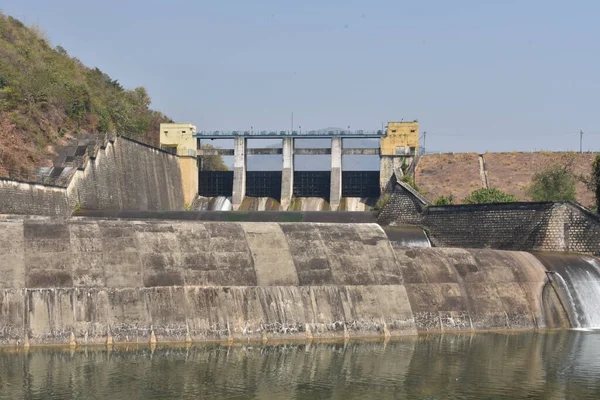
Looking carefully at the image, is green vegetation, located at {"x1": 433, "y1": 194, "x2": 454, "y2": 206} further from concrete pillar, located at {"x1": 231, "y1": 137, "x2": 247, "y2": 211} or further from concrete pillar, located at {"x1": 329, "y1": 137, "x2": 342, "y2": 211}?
concrete pillar, located at {"x1": 231, "y1": 137, "x2": 247, "y2": 211}

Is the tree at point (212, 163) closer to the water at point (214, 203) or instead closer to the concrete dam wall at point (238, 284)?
the water at point (214, 203)

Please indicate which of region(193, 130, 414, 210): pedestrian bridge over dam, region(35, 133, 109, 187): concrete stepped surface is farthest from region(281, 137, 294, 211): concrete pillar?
region(35, 133, 109, 187): concrete stepped surface

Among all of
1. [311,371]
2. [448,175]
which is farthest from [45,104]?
[311,371]

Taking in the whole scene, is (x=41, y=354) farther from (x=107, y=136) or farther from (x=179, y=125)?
(x=179, y=125)

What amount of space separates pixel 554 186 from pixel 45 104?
47.0 meters

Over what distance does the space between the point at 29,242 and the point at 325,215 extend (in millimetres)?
34839

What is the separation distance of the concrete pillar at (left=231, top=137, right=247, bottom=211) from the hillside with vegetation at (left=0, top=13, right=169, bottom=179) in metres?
12.7

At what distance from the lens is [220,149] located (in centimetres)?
9731

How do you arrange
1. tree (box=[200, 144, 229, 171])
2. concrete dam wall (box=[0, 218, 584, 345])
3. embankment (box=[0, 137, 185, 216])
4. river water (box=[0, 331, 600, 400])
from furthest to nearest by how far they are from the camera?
tree (box=[200, 144, 229, 171]) → embankment (box=[0, 137, 185, 216]) → concrete dam wall (box=[0, 218, 584, 345]) → river water (box=[0, 331, 600, 400])

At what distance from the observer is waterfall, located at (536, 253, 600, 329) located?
46.6 metres

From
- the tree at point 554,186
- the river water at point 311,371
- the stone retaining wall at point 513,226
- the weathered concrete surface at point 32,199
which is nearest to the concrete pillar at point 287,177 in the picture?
the stone retaining wall at point 513,226

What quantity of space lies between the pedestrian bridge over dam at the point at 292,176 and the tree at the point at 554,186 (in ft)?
68.3

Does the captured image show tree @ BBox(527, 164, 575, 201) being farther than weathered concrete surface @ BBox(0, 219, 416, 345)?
Yes

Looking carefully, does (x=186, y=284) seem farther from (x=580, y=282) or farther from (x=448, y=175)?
(x=448, y=175)
